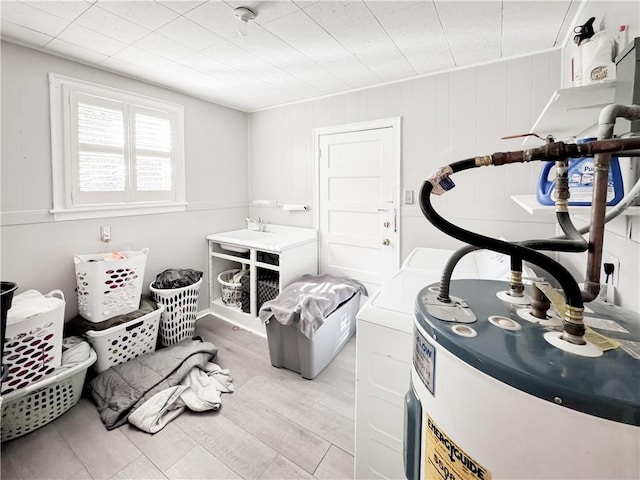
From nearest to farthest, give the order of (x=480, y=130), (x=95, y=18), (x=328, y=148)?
1. (x=95, y=18)
2. (x=480, y=130)
3. (x=328, y=148)

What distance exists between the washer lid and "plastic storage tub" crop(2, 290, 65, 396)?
6.89 feet

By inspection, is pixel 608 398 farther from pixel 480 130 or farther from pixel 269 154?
pixel 269 154

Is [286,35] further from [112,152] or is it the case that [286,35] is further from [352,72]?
[112,152]

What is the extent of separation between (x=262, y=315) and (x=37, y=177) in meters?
1.88

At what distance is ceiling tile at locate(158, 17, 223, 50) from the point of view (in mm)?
1772

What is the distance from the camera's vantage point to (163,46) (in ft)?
6.72

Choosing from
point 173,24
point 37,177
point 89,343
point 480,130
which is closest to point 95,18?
point 173,24

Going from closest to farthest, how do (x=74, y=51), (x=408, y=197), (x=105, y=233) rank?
(x=74, y=51)
(x=105, y=233)
(x=408, y=197)

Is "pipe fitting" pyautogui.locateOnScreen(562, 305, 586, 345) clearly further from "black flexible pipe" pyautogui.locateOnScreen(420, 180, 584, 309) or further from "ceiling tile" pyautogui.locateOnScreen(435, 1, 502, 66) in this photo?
"ceiling tile" pyautogui.locateOnScreen(435, 1, 502, 66)

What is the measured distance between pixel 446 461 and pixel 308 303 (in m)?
1.62

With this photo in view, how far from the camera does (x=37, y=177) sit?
214cm

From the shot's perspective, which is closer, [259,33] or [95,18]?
[95,18]

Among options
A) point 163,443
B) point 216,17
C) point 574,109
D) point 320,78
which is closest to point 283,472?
point 163,443

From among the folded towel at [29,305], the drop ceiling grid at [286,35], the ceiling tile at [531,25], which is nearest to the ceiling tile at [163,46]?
the drop ceiling grid at [286,35]
